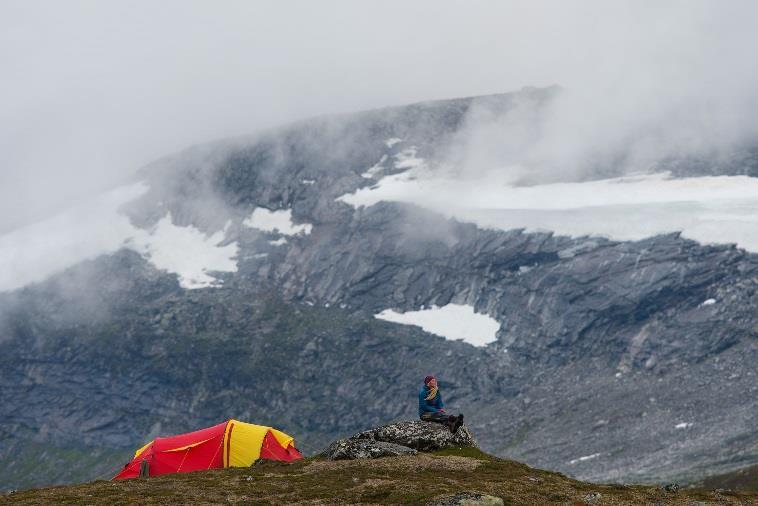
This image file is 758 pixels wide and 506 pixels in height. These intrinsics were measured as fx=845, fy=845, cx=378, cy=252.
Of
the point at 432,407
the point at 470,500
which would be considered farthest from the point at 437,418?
the point at 470,500

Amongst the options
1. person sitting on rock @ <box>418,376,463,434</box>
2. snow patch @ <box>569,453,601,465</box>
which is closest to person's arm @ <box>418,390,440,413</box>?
person sitting on rock @ <box>418,376,463,434</box>

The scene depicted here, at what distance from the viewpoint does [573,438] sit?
163 metres

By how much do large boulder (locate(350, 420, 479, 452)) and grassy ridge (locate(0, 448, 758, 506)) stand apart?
1.76 meters

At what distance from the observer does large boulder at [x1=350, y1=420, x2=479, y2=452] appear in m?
41.8

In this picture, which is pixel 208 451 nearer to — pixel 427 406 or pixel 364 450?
pixel 364 450

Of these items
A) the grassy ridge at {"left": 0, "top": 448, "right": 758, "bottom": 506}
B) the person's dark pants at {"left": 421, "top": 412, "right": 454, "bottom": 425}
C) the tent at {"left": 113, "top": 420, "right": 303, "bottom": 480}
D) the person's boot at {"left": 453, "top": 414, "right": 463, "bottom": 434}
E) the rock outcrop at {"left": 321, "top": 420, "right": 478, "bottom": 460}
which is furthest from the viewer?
the tent at {"left": 113, "top": 420, "right": 303, "bottom": 480}

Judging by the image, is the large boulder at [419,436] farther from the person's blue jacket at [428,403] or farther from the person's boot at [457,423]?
the person's blue jacket at [428,403]

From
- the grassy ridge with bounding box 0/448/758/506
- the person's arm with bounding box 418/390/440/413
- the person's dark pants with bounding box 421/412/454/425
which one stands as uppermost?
the person's arm with bounding box 418/390/440/413

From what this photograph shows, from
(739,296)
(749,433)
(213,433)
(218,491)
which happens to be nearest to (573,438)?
(749,433)

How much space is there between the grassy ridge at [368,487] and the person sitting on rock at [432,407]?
11.2 feet

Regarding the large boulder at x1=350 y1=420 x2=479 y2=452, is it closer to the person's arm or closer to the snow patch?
the person's arm

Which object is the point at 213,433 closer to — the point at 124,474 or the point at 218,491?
the point at 124,474

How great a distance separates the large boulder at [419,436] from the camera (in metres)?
41.8

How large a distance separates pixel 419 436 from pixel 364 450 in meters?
3.21
